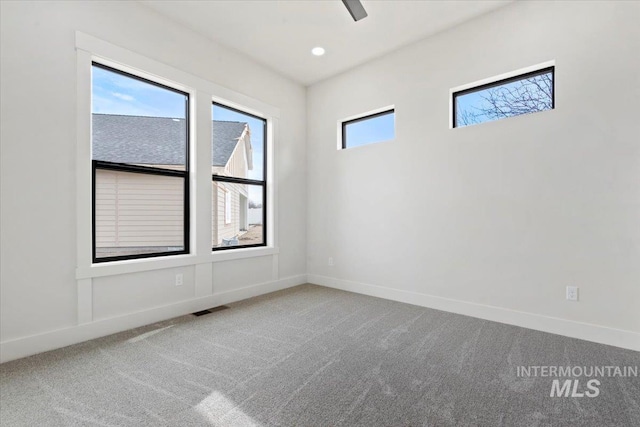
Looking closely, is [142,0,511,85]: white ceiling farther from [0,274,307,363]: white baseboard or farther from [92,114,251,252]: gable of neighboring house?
[0,274,307,363]: white baseboard

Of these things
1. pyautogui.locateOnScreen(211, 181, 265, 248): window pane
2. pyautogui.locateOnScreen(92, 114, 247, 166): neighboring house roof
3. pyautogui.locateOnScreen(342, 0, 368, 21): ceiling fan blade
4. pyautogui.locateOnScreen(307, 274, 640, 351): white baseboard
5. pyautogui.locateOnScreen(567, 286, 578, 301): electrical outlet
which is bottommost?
pyautogui.locateOnScreen(307, 274, 640, 351): white baseboard

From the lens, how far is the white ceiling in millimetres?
2938

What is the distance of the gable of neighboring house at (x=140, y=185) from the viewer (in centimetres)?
279

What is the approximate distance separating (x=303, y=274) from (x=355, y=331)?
2.02 meters

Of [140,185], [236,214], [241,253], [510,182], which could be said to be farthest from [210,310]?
[510,182]

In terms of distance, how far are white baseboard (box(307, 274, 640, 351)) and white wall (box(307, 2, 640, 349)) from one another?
0.01 meters

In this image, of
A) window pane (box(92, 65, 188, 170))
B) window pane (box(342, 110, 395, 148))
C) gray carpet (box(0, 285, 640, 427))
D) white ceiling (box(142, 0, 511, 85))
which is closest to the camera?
gray carpet (box(0, 285, 640, 427))

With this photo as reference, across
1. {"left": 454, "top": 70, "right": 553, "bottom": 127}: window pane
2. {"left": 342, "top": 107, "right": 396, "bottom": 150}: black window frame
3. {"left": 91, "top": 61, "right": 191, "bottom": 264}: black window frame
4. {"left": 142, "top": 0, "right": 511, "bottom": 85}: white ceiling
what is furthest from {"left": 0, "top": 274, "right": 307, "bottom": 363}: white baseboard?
{"left": 454, "top": 70, "right": 553, "bottom": 127}: window pane

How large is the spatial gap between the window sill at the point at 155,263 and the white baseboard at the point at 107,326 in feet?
1.35

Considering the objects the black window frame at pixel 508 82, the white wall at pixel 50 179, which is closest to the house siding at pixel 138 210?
the white wall at pixel 50 179

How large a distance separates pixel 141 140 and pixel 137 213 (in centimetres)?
75

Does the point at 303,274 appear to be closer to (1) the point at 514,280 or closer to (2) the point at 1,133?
(1) the point at 514,280

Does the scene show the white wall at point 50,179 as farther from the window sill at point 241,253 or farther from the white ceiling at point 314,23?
the window sill at point 241,253

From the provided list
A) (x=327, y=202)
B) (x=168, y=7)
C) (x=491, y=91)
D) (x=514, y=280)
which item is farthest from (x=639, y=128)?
(x=168, y=7)
